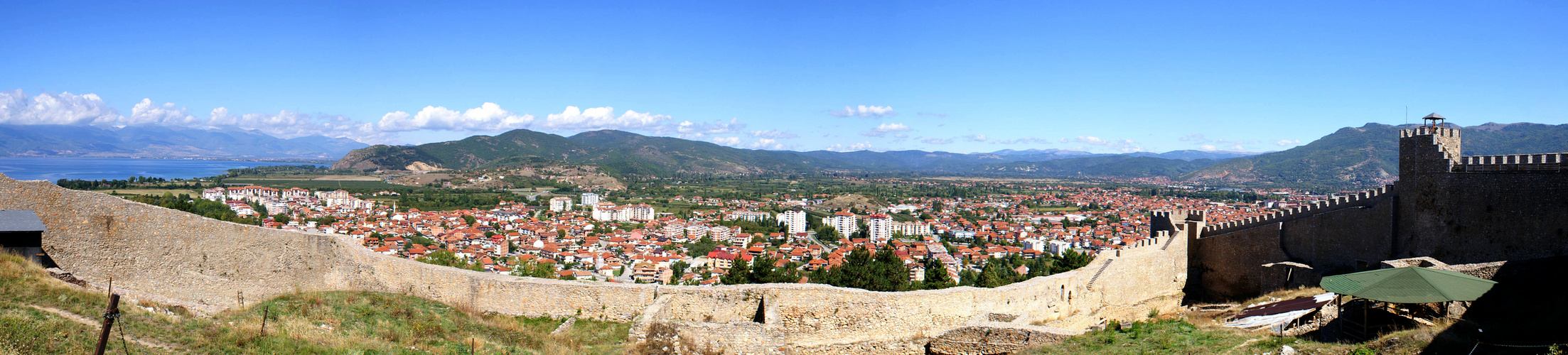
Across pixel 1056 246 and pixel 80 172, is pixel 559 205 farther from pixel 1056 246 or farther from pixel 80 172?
pixel 80 172

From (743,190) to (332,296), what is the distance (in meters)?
119

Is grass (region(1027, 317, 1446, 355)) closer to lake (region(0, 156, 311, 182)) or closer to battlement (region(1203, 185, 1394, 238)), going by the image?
battlement (region(1203, 185, 1394, 238))

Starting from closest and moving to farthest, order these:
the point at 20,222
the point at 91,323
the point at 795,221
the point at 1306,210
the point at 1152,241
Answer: the point at 91,323 → the point at 20,222 → the point at 1306,210 → the point at 1152,241 → the point at 795,221

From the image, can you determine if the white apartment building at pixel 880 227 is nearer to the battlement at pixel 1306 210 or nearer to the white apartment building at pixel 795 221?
the white apartment building at pixel 795 221

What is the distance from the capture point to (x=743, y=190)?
425ft

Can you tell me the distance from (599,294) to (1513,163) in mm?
11950

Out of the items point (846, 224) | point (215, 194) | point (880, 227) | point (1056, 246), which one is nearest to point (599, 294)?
point (1056, 246)

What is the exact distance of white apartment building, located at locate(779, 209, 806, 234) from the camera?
243 ft

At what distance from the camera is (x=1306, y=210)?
11398 millimetres

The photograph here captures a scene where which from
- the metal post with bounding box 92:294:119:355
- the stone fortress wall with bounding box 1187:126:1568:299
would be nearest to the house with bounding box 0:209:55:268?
the metal post with bounding box 92:294:119:355

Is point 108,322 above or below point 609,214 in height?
above

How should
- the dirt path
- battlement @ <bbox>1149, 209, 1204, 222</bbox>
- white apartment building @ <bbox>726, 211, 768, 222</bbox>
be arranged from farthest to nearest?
white apartment building @ <bbox>726, 211, 768, 222</bbox>
battlement @ <bbox>1149, 209, 1204, 222</bbox>
the dirt path

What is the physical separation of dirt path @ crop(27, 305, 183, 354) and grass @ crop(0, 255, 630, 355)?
2.5 inches

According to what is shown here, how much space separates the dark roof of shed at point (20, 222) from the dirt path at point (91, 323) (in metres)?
3.33
